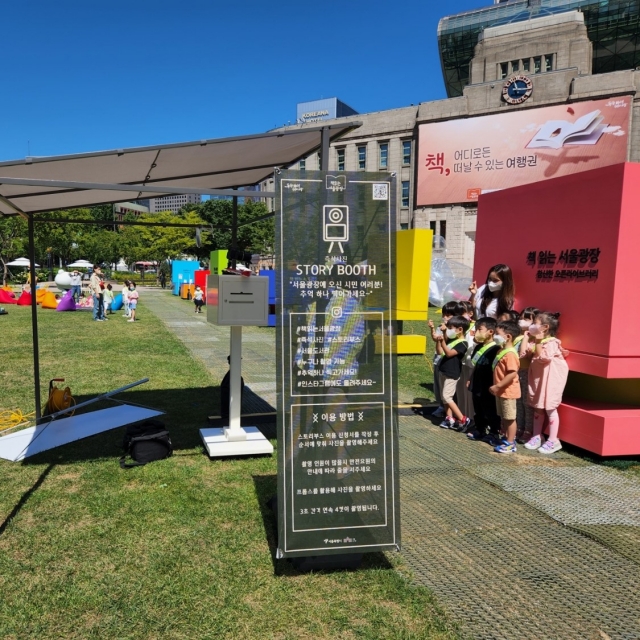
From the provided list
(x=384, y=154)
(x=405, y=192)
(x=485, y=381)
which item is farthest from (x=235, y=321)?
(x=384, y=154)

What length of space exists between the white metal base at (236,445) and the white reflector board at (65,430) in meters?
1.26

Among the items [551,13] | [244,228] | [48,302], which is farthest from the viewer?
[551,13]

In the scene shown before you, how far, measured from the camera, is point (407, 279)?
1264 cm

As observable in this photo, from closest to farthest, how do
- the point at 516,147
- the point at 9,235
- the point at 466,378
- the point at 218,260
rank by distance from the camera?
the point at 466,378
the point at 218,260
the point at 9,235
the point at 516,147

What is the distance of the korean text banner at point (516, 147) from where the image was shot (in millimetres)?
49094

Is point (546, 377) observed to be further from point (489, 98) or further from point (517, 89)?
point (489, 98)

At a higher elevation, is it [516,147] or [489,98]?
[489,98]

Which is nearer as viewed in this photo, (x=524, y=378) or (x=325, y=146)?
(x=325, y=146)

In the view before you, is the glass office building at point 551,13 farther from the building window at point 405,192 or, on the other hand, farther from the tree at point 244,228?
the tree at point 244,228

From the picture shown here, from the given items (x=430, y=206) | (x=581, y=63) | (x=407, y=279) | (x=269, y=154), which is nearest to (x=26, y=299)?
(x=407, y=279)

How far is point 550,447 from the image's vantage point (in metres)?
5.85

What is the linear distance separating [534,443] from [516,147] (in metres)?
52.8

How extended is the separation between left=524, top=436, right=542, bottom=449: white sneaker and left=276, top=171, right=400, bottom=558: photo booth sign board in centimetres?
323

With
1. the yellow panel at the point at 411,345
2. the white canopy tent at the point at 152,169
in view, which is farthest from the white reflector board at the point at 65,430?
the yellow panel at the point at 411,345
